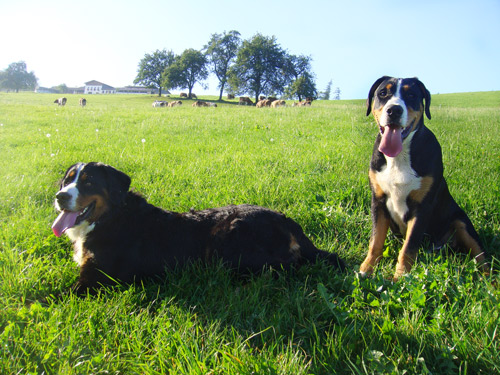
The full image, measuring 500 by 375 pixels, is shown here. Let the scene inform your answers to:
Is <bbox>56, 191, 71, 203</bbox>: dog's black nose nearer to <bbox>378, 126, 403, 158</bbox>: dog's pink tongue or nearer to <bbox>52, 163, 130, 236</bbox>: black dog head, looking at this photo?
<bbox>52, 163, 130, 236</bbox>: black dog head

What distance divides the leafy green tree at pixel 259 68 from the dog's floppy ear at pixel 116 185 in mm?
60341

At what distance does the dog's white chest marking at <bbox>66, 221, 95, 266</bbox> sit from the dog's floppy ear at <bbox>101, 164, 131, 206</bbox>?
0.98 ft

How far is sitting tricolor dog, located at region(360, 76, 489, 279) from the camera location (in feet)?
10.4

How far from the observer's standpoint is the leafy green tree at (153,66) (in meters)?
75.2

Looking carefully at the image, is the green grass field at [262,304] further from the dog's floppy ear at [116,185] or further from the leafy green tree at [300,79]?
the leafy green tree at [300,79]

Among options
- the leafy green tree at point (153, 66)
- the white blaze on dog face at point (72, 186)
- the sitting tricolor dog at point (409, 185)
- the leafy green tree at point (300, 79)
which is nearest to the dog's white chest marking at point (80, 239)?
the white blaze on dog face at point (72, 186)

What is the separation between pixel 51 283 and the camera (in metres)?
2.81

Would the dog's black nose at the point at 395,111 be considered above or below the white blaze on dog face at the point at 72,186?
above

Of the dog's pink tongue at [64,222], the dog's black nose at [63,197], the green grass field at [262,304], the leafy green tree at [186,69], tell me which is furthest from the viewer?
the leafy green tree at [186,69]

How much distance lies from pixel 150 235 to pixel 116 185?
57 cm

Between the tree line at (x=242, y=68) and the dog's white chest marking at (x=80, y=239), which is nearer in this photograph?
the dog's white chest marking at (x=80, y=239)

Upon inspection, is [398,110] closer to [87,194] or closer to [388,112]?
[388,112]

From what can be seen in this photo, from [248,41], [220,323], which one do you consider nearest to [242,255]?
[220,323]

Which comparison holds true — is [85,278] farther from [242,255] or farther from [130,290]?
[242,255]
